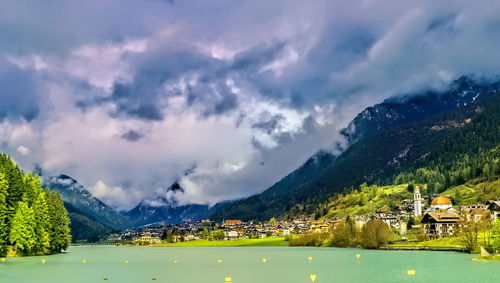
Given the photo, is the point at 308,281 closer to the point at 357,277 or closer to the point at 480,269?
the point at 357,277

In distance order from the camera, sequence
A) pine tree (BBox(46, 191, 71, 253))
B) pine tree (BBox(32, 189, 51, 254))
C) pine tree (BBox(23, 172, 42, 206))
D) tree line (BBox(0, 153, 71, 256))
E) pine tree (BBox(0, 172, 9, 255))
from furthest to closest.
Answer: pine tree (BBox(46, 191, 71, 253))
pine tree (BBox(23, 172, 42, 206))
pine tree (BBox(32, 189, 51, 254))
tree line (BBox(0, 153, 71, 256))
pine tree (BBox(0, 172, 9, 255))

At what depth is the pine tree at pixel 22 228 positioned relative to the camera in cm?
12912

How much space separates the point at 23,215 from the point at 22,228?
2966 millimetres

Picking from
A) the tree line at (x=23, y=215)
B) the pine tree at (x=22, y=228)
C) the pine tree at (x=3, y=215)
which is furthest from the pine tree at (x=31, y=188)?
the pine tree at (x=3, y=215)

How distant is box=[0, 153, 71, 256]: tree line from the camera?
423 ft

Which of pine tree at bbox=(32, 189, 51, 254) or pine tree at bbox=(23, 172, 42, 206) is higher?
pine tree at bbox=(23, 172, 42, 206)

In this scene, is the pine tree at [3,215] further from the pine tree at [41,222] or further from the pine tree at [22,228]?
the pine tree at [41,222]

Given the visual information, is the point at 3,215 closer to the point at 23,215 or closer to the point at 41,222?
the point at 23,215

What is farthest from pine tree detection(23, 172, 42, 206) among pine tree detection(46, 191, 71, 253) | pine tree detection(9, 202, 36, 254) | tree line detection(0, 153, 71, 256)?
pine tree detection(9, 202, 36, 254)

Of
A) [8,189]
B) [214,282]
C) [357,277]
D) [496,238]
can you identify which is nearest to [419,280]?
[357,277]

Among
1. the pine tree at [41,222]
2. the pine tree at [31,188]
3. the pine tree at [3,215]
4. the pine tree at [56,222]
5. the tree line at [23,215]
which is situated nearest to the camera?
the pine tree at [3,215]

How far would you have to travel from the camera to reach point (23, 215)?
13075 cm

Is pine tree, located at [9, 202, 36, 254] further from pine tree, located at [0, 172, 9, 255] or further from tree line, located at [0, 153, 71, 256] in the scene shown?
pine tree, located at [0, 172, 9, 255]

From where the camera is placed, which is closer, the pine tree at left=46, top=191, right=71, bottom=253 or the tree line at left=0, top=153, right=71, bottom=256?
the tree line at left=0, top=153, right=71, bottom=256
